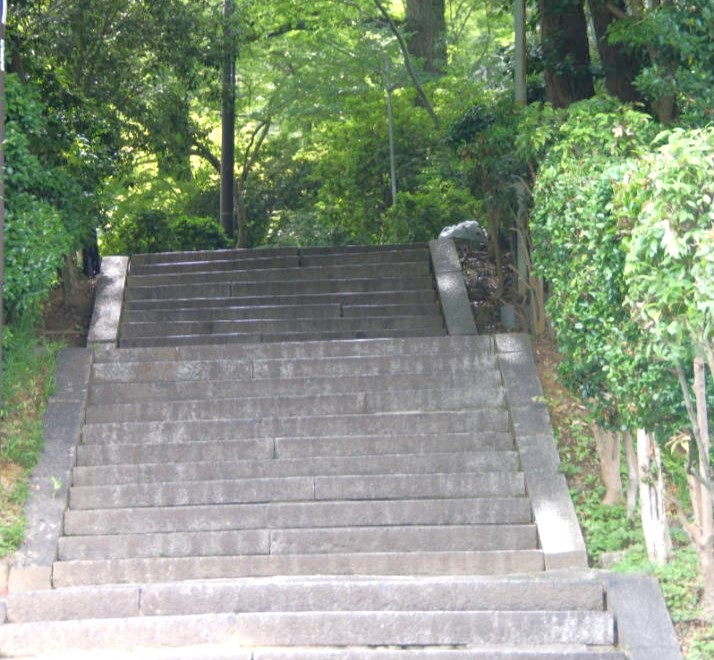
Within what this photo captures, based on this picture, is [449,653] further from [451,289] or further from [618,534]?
[451,289]

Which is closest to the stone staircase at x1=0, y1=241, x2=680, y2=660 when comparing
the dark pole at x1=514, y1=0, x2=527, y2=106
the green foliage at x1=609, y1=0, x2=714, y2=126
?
the dark pole at x1=514, y1=0, x2=527, y2=106

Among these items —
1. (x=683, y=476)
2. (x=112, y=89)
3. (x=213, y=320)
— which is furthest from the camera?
(x=112, y=89)

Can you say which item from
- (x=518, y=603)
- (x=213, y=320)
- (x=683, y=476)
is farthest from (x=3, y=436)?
(x=683, y=476)

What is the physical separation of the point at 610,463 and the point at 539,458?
60 cm

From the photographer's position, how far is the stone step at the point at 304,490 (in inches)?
341

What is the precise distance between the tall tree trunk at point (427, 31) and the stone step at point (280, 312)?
9310 millimetres

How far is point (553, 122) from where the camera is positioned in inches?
396

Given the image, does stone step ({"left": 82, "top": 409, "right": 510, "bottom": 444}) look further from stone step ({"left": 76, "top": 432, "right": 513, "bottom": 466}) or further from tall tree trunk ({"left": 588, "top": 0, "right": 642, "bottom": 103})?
tall tree trunk ({"left": 588, "top": 0, "right": 642, "bottom": 103})

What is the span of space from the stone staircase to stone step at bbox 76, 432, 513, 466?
17 mm

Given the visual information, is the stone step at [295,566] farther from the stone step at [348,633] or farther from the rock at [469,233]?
the rock at [469,233]

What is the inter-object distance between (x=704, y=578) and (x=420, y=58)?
13.7m

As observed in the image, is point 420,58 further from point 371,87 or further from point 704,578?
point 704,578

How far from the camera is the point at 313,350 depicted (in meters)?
10.7

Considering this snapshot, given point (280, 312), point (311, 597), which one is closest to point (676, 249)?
point (311, 597)
